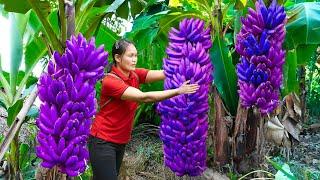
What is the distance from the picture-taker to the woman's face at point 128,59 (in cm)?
206

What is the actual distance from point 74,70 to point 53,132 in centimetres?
20

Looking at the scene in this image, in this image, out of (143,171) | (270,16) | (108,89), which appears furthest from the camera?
(143,171)

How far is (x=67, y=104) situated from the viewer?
4.86ft

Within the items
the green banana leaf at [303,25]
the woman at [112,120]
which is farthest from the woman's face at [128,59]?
the green banana leaf at [303,25]

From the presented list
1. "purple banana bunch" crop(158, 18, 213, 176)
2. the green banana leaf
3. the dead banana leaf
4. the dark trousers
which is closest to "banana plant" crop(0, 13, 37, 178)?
the dark trousers

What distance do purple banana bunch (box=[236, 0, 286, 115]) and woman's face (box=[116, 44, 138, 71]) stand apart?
0.55m

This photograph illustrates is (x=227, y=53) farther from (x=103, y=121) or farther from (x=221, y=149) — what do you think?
(x=103, y=121)

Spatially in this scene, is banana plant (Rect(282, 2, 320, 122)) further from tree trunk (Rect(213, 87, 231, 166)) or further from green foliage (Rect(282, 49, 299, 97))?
tree trunk (Rect(213, 87, 231, 166))

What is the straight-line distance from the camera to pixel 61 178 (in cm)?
157

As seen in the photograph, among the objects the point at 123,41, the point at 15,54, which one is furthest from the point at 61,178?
the point at 15,54

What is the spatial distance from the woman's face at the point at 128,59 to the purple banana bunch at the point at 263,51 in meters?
0.55

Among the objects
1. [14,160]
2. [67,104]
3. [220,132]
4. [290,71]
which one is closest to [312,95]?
[290,71]

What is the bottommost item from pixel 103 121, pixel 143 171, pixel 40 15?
pixel 143 171

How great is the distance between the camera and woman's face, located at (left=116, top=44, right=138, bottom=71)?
2062mm
